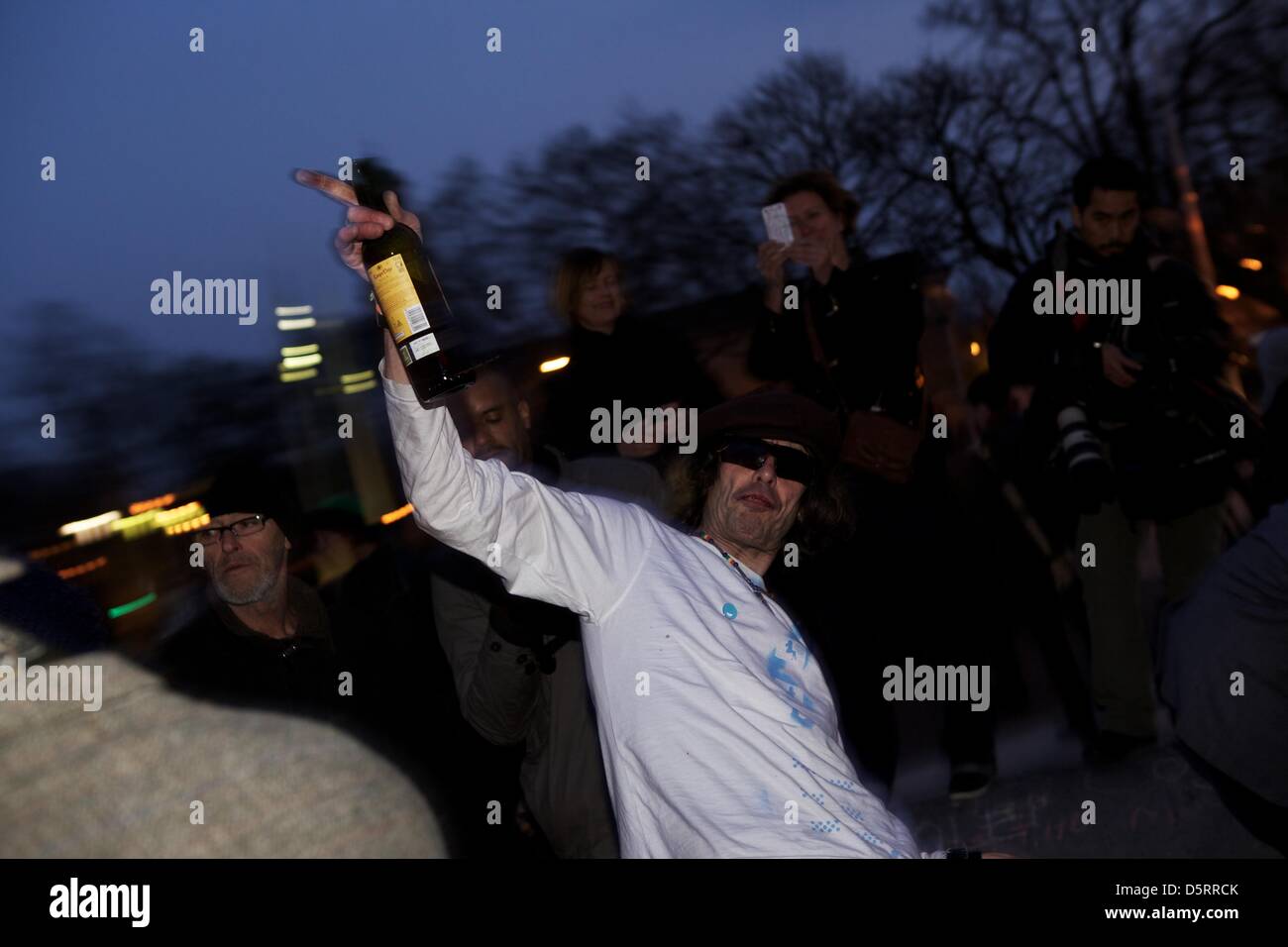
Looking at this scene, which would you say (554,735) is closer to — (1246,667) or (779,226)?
(779,226)

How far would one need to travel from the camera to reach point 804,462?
3.11 metres

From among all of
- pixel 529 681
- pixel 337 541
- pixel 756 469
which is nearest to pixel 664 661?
pixel 529 681

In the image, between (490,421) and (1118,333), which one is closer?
(490,421)

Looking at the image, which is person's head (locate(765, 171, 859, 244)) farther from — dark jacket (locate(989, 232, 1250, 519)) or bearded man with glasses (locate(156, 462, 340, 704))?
bearded man with glasses (locate(156, 462, 340, 704))

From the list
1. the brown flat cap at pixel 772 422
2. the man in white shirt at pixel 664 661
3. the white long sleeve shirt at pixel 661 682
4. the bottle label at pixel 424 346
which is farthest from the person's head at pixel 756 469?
the bottle label at pixel 424 346

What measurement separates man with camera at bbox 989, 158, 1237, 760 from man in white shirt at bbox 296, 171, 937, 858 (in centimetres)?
167

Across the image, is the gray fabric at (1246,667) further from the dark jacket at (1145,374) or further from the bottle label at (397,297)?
the bottle label at (397,297)

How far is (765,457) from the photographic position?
3068 millimetres

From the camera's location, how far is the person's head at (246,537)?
3369 millimetres

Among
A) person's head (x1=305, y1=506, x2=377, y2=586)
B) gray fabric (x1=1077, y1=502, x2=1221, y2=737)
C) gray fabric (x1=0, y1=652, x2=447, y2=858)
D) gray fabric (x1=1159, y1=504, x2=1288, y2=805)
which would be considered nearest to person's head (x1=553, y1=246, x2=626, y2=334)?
person's head (x1=305, y1=506, x2=377, y2=586)

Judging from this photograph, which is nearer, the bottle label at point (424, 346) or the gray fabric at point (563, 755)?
the bottle label at point (424, 346)

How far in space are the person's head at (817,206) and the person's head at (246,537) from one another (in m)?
1.78

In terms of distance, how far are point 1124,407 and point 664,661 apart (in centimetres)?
216

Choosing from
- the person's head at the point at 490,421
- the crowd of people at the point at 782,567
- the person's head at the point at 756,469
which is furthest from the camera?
the person's head at the point at 490,421
